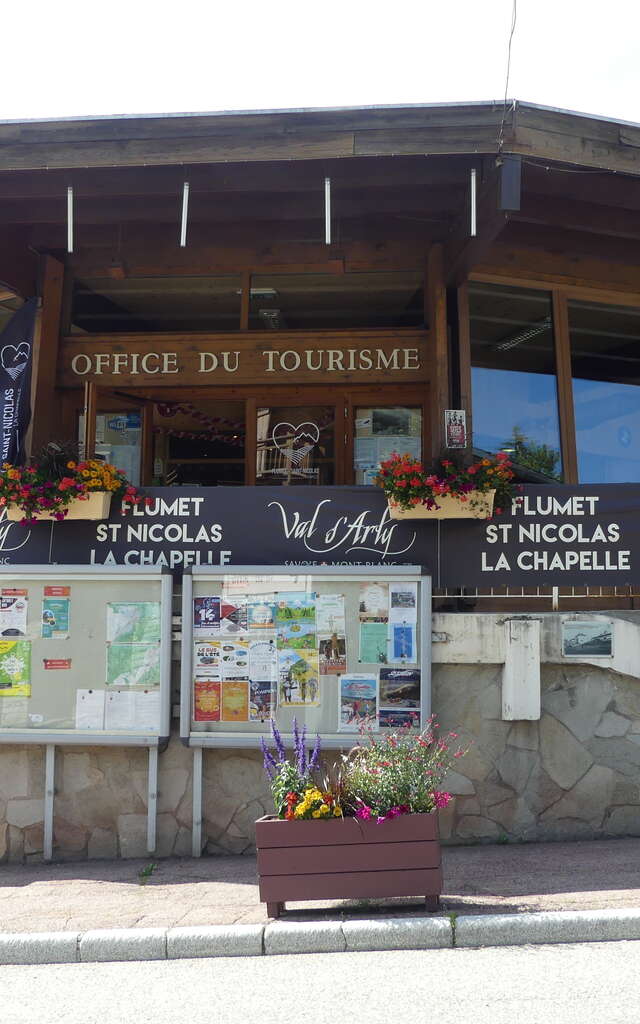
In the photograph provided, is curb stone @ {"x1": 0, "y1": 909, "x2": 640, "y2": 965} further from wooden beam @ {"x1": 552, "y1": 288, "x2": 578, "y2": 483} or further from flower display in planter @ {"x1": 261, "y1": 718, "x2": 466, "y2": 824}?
wooden beam @ {"x1": 552, "y1": 288, "x2": 578, "y2": 483}

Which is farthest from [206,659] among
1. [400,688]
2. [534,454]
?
[534,454]

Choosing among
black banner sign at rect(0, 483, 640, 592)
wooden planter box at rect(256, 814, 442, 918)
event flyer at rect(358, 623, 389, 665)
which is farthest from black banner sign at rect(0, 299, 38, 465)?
wooden planter box at rect(256, 814, 442, 918)

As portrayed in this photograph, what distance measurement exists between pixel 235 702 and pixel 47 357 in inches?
181

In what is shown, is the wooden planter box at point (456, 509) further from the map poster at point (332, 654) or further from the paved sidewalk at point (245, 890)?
the paved sidewalk at point (245, 890)

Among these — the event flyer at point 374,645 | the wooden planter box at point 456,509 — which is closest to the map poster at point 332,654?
the event flyer at point 374,645

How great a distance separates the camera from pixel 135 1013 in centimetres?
440

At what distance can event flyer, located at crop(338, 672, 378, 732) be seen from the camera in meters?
7.12

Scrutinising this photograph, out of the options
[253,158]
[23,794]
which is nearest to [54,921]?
[23,794]

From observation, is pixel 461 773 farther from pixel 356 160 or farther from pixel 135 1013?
pixel 356 160

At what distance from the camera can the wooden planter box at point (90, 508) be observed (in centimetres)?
769

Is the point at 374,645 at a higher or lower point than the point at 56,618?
lower

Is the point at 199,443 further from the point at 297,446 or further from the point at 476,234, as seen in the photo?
the point at 476,234

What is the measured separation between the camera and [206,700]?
7238 mm

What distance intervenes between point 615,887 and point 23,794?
4.42 m
